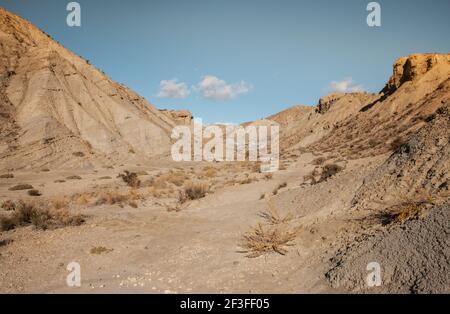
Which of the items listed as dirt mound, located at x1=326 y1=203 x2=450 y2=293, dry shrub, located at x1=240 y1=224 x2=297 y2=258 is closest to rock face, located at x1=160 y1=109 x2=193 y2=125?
dry shrub, located at x1=240 y1=224 x2=297 y2=258

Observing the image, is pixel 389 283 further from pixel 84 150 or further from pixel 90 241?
pixel 84 150

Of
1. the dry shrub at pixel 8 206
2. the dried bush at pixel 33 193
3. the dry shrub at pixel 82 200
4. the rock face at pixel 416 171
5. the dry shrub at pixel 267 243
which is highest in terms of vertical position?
the rock face at pixel 416 171

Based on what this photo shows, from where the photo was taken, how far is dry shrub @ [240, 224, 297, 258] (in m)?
7.69

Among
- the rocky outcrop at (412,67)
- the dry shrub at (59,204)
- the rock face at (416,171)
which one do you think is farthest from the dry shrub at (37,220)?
the rocky outcrop at (412,67)

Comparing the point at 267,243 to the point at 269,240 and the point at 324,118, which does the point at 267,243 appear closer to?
the point at 269,240

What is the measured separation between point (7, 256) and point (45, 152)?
21.8m

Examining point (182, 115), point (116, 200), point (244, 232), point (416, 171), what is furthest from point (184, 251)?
point (182, 115)

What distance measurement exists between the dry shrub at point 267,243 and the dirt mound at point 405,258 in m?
1.42

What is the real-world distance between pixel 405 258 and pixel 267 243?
2992 millimetres

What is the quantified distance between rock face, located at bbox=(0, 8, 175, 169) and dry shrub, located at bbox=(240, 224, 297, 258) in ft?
76.5

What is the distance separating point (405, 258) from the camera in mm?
5617

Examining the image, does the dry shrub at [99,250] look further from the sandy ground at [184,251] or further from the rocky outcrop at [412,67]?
the rocky outcrop at [412,67]

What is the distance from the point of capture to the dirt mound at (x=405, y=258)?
502cm

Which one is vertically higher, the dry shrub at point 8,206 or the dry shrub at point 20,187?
the dry shrub at point 20,187
